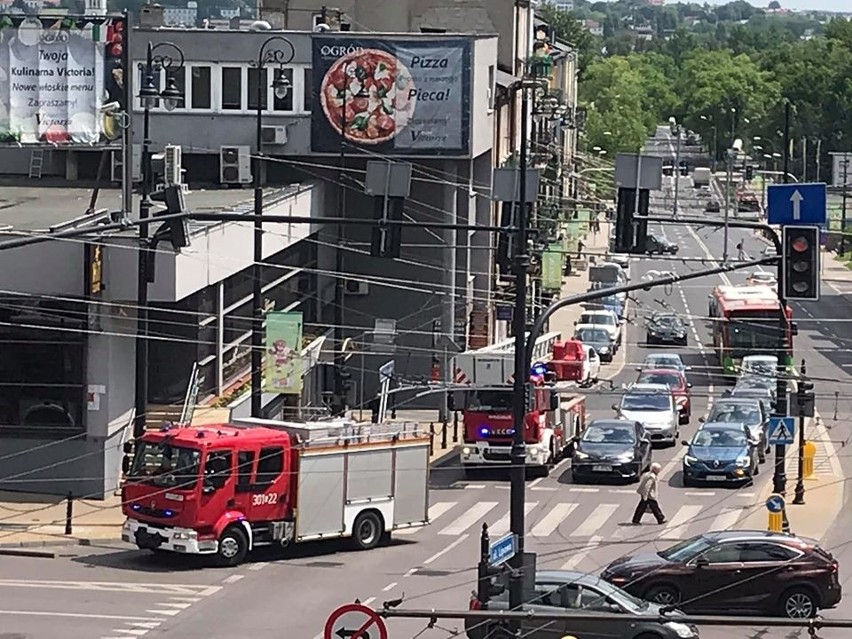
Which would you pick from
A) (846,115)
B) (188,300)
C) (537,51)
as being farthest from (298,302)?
(846,115)

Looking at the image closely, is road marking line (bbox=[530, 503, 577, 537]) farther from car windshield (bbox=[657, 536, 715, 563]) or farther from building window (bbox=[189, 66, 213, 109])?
building window (bbox=[189, 66, 213, 109])

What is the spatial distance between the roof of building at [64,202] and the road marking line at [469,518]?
9466 mm

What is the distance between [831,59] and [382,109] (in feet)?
420

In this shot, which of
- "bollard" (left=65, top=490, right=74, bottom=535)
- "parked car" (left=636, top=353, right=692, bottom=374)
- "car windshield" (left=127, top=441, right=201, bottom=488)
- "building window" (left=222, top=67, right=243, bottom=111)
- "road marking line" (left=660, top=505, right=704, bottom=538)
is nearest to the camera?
"car windshield" (left=127, top=441, right=201, bottom=488)

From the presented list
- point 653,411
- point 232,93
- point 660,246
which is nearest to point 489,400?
point 653,411

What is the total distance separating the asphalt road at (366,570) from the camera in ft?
87.8

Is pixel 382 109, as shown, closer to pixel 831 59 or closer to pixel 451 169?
pixel 451 169

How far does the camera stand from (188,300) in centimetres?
4378

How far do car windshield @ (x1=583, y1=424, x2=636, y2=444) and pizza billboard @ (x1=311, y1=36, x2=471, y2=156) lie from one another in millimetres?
13685

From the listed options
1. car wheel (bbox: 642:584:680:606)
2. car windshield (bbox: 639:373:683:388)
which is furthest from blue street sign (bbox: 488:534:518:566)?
car windshield (bbox: 639:373:683:388)

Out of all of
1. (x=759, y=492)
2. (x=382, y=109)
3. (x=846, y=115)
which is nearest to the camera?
(x=759, y=492)

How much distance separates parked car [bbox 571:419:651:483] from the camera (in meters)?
42.3

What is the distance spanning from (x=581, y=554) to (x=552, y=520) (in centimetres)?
407

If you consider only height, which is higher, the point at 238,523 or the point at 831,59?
the point at 831,59
